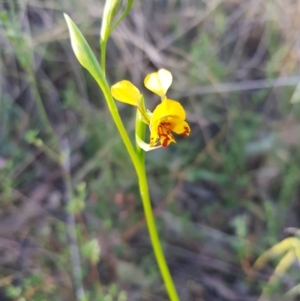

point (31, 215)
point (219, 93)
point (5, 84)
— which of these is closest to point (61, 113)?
point (5, 84)

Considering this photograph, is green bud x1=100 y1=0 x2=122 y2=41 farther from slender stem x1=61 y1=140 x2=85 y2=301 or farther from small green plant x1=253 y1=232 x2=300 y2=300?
small green plant x1=253 y1=232 x2=300 y2=300

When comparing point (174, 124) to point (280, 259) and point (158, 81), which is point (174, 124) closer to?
point (158, 81)

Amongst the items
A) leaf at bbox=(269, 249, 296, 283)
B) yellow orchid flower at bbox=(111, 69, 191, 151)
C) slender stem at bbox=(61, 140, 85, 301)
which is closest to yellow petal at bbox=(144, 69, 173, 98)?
yellow orchid flower at bbox=(111, 69, 191, 151)

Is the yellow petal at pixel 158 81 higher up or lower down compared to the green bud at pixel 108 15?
lower down

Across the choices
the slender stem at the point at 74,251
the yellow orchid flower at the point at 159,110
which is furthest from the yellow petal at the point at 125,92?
the slender stem at the point at 74,251

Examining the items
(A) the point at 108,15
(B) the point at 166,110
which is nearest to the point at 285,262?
(B) the point at 166,110

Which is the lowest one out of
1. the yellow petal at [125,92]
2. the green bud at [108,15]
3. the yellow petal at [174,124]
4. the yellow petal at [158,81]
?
the yellow petal at [125,92]

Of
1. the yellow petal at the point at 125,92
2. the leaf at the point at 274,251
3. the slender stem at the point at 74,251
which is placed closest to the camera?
the yellow petal at the point at 125,92

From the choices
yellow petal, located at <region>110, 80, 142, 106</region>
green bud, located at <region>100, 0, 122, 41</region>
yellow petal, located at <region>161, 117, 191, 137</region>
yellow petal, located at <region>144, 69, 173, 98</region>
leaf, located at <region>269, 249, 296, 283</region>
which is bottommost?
yellow petal, located at <region>110, 80, 142, 106</region>

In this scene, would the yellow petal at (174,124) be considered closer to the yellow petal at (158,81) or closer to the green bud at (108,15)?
the yellow petal at (158,81)

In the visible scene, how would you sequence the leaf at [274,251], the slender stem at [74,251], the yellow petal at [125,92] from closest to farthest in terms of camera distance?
the yellow petal at [125,92]
the leaf at [274,251]
the slender stem at [74,251]
